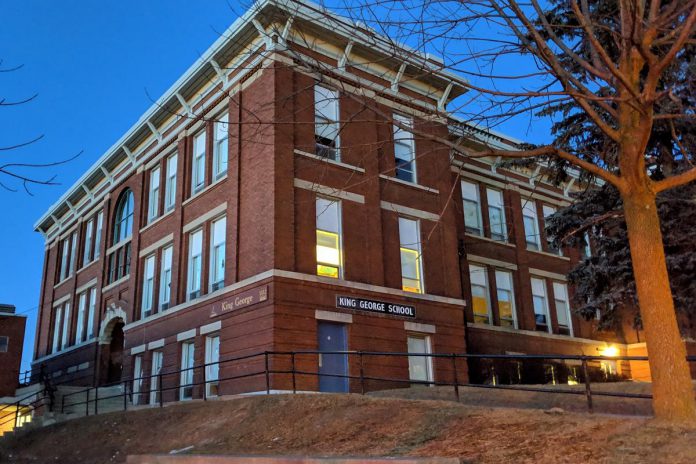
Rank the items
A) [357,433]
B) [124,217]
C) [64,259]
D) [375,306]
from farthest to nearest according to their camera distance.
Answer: [64,259], [124,217], [375,306], [357,433]

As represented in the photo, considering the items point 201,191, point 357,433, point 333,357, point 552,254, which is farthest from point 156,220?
point 357,433

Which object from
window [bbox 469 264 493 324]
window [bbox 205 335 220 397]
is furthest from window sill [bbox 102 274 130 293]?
window [bbox 469 264 493 324]

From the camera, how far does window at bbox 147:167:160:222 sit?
2816cm

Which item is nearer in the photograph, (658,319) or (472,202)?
(658,319)

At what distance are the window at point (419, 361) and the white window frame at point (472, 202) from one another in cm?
839

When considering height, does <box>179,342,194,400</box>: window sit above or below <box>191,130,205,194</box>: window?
below

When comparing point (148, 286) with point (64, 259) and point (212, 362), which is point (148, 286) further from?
point (64, 259)

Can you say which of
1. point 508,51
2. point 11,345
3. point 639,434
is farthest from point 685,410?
point 11,345

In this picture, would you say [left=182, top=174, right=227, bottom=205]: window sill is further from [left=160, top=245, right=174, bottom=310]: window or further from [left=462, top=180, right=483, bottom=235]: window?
[left=462, top=180, right=483, bottom=235]: window

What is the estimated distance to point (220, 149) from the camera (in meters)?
23.9

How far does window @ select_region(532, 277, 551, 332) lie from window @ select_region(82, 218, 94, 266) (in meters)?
22.3

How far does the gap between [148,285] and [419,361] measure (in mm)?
12111

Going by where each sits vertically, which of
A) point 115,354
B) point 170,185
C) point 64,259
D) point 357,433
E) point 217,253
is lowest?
point 357,433

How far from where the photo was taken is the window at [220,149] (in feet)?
76.7
